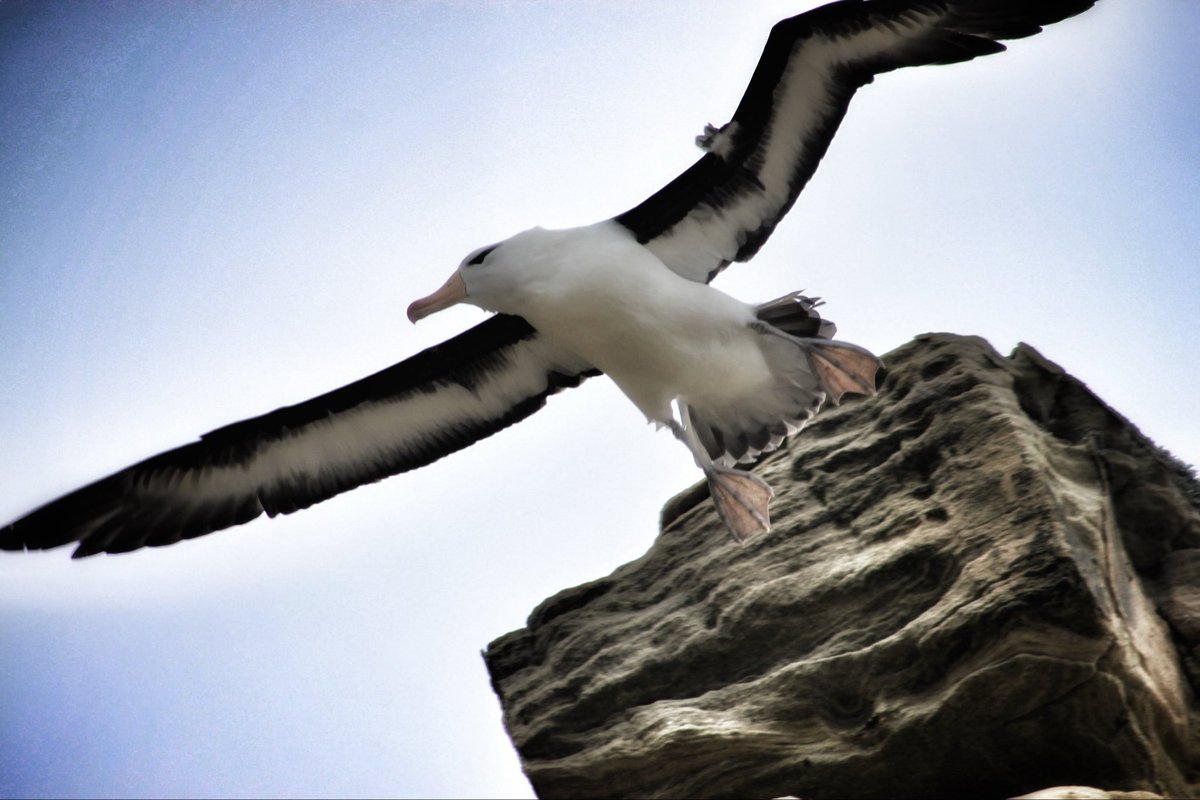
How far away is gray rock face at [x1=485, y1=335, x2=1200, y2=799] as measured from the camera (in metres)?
3.40

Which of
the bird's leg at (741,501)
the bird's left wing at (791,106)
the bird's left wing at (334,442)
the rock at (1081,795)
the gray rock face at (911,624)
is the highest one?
the bird's left wing at (791,106)

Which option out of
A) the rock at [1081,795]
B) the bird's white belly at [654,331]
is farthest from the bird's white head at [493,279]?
the rock at [1081,795]

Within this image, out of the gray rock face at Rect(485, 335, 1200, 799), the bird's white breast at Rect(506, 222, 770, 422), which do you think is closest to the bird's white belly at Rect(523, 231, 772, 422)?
the bird's white breast at Rect(506, 222, 770, 422)

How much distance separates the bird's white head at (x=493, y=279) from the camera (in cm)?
452

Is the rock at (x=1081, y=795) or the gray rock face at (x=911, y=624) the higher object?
the gray rock face at (x=911, y=624)

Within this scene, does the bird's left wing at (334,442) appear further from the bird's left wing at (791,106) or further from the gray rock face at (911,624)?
the gray rock face at (911,624)

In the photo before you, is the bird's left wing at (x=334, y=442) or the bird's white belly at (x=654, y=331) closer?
the bird's white belly at (x=654, y=331)

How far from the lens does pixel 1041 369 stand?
15.3ft

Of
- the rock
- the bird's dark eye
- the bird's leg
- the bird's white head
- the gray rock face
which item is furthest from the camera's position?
the bird's dark eye

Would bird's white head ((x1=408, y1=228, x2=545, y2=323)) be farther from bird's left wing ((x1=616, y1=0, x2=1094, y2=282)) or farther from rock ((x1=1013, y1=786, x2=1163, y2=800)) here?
rock ((x1=1013, y1=786, x2=1163, y2=800))

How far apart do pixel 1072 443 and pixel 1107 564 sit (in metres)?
0.86

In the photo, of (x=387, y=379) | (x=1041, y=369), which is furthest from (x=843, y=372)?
(x=387, y=379)

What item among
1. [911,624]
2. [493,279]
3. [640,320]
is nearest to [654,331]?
[640,320]

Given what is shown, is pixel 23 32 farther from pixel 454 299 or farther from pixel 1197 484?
pixel 1197 484
